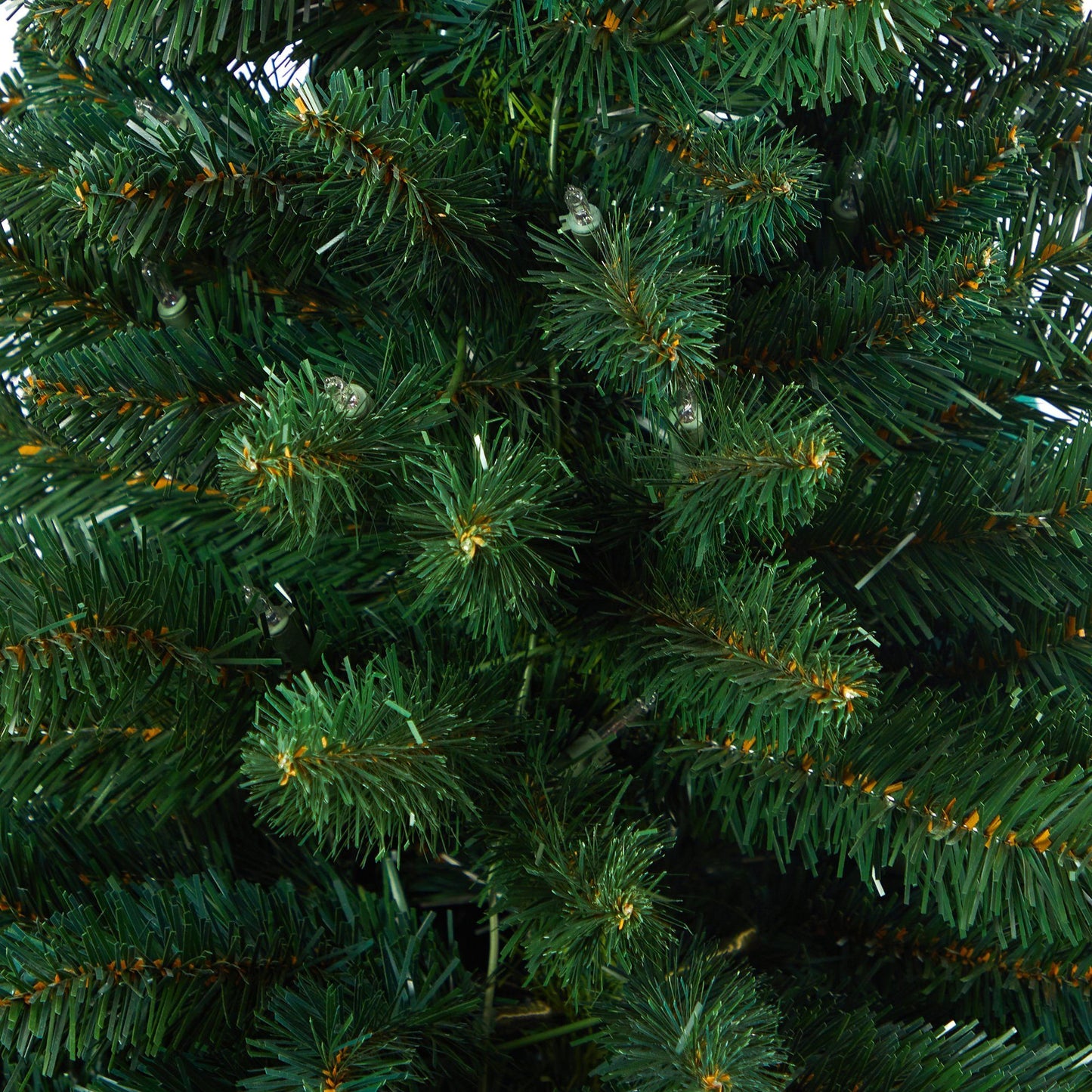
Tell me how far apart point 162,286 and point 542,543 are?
0.15 metres

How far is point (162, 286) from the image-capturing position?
0.38 m

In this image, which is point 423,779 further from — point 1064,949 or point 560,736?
point 1064,949

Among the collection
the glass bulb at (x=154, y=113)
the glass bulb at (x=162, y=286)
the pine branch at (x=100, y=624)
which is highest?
the glass bulb at (x=154, y=113)

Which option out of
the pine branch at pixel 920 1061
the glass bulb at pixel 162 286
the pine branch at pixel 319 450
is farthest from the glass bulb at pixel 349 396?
the pine branch at pixel 920 1061

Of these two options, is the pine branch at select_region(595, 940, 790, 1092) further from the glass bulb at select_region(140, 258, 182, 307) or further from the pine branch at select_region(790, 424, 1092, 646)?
the glass bulb at select_region(140, 258, 182, 307)

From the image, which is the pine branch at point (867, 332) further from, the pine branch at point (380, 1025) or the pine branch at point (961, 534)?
the pine branch at point (380, 1025)

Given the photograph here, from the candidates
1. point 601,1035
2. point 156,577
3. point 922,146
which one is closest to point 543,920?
point 601,1035

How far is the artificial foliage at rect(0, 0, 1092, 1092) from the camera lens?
30 centimetres

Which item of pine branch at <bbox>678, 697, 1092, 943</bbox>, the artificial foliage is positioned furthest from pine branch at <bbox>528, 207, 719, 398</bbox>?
pine branch at <bbox>678, 697, 1092, 943</bbox>

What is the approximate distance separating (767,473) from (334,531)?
126mm

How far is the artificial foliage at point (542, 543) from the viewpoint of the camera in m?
0.30

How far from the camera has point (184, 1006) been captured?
13.6 inches

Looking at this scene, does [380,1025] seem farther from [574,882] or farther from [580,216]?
[580,216]

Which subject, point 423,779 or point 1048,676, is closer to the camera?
→ point 423,779
